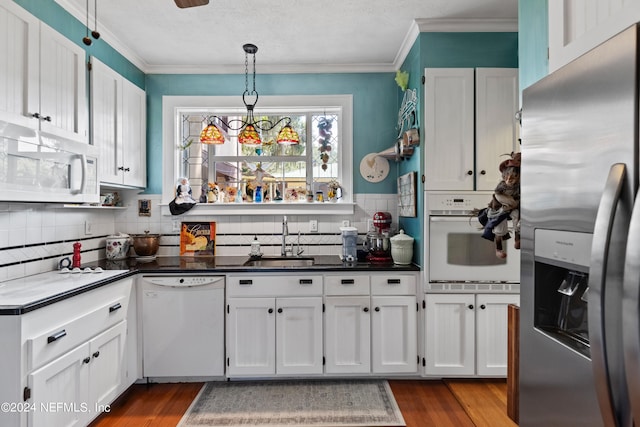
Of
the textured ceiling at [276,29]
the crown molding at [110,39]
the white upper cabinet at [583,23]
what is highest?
the textured ceiling at [276,29]

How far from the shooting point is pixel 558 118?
0.96m

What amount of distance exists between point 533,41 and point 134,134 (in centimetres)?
295

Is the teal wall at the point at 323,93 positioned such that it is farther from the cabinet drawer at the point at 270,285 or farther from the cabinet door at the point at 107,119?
the cabinet drawer at the point at 270,285

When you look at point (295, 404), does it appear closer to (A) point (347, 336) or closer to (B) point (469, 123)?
(A) point (347, 336)

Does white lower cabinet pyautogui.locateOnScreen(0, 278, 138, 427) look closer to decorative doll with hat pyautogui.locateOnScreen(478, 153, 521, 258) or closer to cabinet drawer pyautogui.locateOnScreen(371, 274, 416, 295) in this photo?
cabinet drawer pyautogui.locateOnScreen(371, 274, 416, 295)

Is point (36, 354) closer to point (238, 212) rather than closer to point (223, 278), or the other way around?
point (223, 278)

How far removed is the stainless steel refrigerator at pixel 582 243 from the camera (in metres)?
0.73

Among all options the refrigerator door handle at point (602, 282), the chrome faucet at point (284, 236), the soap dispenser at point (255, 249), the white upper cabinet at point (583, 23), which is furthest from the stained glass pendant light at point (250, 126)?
the refrigerator door handle at point (602, 282)

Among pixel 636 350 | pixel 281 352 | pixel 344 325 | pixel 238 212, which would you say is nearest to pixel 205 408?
pixel 281 352

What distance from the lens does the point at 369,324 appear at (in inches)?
107

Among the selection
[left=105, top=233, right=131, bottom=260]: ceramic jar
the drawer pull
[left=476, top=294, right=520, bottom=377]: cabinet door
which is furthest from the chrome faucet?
the drawer pull

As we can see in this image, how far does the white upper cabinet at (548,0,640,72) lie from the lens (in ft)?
2.70

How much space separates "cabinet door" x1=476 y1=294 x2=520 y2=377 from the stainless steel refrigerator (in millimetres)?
1620

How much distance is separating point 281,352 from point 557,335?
205 cm
